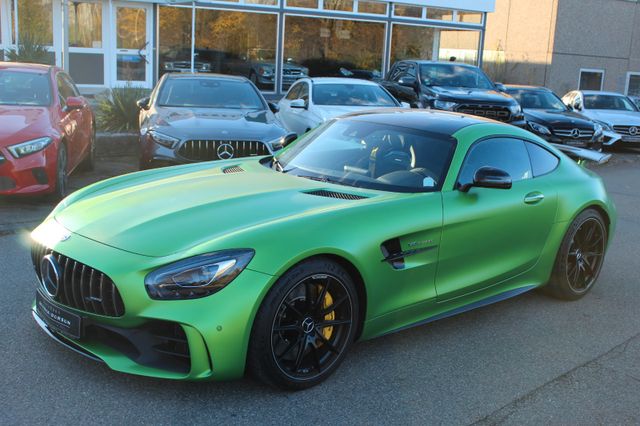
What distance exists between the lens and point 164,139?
8.70m

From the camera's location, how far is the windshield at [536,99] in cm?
1642

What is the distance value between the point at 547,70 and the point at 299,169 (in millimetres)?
25359

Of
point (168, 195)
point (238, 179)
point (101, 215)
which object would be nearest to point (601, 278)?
point (238, 179)

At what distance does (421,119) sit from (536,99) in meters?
12.4

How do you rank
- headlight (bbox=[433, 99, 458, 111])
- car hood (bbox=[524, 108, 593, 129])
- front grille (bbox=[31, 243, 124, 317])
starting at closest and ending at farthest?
front grille (bbox=[31, 243, 124, 317]) → headlight (bbox=[433, 99, 458, 111]) → car hood (bbox=[524, 108, 593, 129])

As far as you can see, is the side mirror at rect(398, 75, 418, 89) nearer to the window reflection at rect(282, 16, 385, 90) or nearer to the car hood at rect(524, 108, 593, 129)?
the car hood at rect(524, 108, 593, 129)

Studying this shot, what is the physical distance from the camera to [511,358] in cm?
444

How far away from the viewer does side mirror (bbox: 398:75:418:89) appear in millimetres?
15625

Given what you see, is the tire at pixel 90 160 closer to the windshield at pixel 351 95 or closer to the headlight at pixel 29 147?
the headlight at pixel 29 147

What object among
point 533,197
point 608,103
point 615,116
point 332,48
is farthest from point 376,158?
point 332,48

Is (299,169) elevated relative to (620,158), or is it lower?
elevated

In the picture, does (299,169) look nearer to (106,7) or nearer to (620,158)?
(620,158)

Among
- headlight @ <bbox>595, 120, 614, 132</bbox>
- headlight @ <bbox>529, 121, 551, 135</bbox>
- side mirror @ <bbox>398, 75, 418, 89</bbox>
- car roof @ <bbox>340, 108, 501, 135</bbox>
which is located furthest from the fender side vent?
headlight @ <bbox>595, 120, 614, 132</bbox>

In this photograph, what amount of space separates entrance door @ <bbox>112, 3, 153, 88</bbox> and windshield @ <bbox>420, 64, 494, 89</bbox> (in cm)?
761
